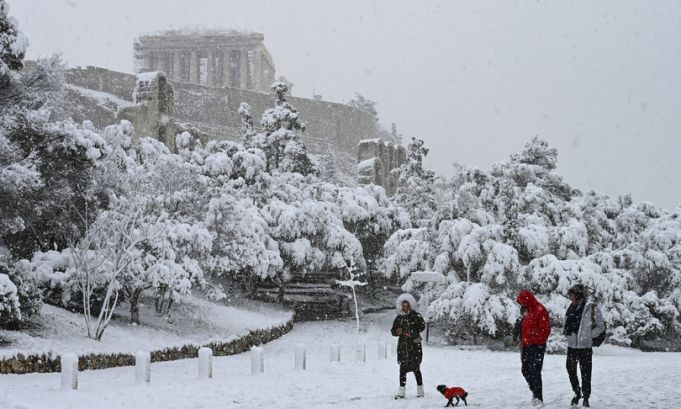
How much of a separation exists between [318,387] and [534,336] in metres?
4.58

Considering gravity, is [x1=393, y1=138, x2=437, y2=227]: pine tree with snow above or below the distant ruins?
below

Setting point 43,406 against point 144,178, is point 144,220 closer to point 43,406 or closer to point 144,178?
point 144,178

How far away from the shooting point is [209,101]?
63.3 m

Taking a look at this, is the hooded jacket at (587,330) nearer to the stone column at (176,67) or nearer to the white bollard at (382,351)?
the white bollard at (382,351)

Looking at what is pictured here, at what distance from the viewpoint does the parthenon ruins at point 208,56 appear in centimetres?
8156

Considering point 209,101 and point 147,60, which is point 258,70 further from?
point 209,101

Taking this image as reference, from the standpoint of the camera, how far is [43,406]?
924 cm

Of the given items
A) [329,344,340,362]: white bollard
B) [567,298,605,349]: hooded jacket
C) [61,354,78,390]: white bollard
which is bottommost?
[329,344,340,362]: white bollard

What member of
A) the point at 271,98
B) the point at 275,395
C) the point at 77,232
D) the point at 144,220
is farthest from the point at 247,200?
the point at 271,98

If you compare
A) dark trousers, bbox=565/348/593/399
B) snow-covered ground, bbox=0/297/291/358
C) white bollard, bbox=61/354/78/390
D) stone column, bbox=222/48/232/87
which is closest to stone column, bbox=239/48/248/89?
stone column, bbox=222/48/232/87

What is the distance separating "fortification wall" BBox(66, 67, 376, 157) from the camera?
51.5 m

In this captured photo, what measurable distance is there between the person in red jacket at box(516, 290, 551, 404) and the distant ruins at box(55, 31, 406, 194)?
1534cm

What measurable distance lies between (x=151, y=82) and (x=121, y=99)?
1931cm

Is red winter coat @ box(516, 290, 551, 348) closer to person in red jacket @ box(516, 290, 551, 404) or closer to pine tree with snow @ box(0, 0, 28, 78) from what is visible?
person in red jacket @ box(516, 290, 551, 404)
